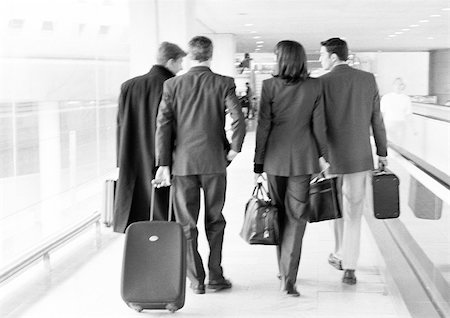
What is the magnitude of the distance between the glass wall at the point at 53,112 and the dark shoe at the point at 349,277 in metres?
2.54

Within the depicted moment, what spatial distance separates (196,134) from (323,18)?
15.8m

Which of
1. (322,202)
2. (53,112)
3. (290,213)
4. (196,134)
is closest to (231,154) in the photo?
(196,134)

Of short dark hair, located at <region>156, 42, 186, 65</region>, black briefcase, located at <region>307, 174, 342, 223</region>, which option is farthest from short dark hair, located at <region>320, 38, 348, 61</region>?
short dark hair, located at <region>156, 42, 186, 65</region>

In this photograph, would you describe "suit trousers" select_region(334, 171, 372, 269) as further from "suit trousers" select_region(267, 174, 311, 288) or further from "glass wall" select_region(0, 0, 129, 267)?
"glass wall" select_region(0, 0, 129, 267)

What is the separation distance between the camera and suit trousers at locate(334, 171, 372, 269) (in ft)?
19.0

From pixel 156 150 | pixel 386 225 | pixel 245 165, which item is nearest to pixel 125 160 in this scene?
pixel 156 150

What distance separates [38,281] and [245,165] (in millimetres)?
9505

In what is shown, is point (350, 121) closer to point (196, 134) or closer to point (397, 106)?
point (196, 134)

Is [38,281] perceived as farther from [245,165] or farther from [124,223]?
[245,165]

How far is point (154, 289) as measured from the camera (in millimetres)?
4953

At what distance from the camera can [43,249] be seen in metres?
5.88

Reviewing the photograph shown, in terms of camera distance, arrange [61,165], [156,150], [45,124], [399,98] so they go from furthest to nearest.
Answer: [399,98], [61,165], [45,124], [156,150]

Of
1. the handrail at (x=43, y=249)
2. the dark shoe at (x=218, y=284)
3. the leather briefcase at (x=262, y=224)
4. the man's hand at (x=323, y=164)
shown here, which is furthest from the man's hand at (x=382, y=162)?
the handrail at (x=43, y=249)

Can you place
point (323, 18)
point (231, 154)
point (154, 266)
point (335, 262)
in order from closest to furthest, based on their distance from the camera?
point (154, 266)
point (231, 154)
point (335, 262)
point (323, 18)
